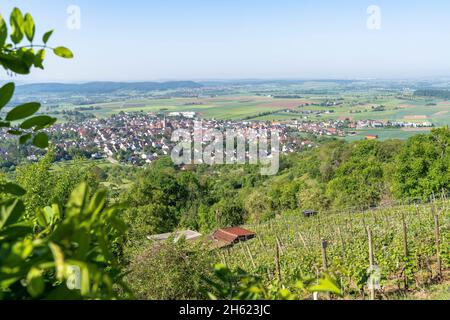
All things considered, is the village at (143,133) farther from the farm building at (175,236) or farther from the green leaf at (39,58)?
the green leaf at (39,58)

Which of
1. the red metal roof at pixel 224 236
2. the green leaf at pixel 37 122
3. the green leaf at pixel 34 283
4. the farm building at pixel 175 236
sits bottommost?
the red metal roof at pixel 224 236

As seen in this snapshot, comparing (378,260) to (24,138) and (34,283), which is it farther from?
(34,283)

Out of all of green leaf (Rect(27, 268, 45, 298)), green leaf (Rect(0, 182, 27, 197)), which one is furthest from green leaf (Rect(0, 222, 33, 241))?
green leaf (Rect(27, 268, 45, 298))

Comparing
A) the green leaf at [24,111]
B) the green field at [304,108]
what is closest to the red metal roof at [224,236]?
the green leaf at [24,111]

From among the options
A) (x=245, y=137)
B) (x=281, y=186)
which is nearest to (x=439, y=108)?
(x=245, y=137)

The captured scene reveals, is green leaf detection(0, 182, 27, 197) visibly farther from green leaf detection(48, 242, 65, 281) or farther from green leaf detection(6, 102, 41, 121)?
green leaf detection(48, 242, 65, 281)

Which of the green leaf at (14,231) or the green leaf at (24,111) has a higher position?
the green leaf at (24,111)

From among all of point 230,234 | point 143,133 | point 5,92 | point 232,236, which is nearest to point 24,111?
point 5,92
